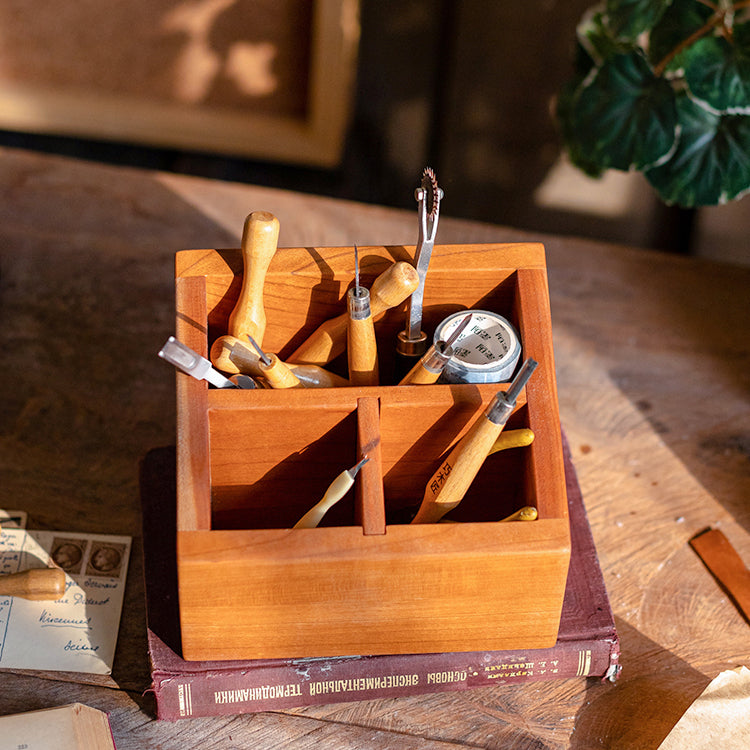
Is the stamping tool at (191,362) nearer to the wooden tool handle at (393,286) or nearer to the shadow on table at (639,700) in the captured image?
the wooden tool handle at (393,286)

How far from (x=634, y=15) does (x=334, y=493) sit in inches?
26.0

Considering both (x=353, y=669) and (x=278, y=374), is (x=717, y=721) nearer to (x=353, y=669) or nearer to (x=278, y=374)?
(x=353, y=669)

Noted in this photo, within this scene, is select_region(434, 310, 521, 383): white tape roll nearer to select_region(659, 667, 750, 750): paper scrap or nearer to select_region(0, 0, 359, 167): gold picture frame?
select_region(659, 667, 750, 750): paper scrap

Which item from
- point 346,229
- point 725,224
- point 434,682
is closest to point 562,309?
point 346,229

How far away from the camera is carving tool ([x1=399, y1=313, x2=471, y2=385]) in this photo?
0.62 metres

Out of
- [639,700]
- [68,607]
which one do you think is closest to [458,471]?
[639,700]

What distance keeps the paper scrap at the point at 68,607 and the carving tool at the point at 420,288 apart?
11.9 inches

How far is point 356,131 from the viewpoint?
5.75ft

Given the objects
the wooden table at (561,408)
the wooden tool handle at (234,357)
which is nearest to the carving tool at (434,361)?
the wooden tool handle at (234,357)

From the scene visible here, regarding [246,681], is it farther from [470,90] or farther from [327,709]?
[470,90]

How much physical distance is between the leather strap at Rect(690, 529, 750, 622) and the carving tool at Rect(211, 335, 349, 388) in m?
0.37

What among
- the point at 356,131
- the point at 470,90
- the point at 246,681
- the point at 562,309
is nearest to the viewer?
the point at 246,681

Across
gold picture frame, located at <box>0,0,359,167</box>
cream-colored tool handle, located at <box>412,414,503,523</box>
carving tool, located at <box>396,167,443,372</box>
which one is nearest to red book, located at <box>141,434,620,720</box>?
cream-colored tool handle, located at <box>412,414,503,523</box>

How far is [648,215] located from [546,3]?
17.3 inches
